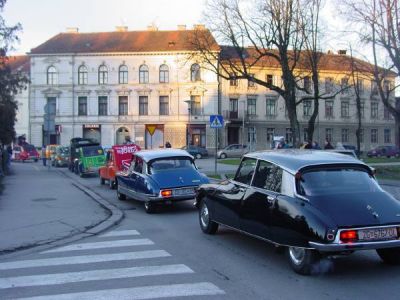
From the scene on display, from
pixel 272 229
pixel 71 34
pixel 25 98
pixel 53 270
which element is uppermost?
pixel 71 34

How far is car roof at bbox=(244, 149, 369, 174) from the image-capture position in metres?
7.75

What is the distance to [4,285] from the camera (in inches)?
274

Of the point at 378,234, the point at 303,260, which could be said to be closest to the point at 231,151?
the point at 303,260

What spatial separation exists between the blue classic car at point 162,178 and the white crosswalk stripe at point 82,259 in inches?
181

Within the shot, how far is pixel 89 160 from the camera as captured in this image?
2984 cm

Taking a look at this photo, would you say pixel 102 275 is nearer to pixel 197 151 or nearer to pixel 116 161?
pixel 116 161

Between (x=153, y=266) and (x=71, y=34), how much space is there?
6808 centimetres

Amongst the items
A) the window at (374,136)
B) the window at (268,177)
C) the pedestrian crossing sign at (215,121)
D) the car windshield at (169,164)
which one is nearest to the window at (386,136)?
the window at (374,136)

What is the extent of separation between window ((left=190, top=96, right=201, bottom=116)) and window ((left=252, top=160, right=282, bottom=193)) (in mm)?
57722

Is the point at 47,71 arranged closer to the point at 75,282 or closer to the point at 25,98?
the point at 25,98

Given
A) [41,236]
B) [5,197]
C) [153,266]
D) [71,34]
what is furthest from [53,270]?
[71,34]

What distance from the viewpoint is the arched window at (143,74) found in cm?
6706

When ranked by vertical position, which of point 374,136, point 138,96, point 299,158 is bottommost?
point 299,158

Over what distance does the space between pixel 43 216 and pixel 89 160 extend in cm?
1683
